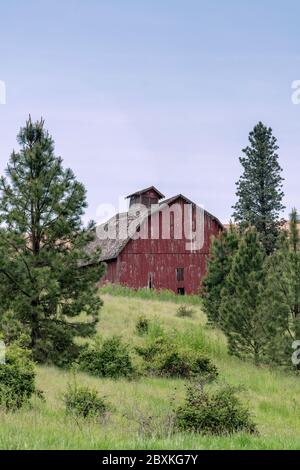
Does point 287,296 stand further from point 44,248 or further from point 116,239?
point 116,239

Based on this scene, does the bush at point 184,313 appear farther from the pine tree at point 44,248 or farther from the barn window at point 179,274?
the pine tree at point 44,248

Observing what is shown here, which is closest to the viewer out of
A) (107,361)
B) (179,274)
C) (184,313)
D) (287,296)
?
(107,361)

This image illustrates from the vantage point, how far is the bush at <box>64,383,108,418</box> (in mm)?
10617

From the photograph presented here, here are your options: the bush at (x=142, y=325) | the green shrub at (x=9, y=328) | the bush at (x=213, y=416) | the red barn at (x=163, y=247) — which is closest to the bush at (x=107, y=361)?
the green shrub at (x=9, y=328)

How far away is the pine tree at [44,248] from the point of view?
18.1m

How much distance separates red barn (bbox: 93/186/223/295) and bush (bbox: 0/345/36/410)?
34.3 m

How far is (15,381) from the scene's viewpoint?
11672 millimetres

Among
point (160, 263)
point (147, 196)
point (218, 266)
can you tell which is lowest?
point (218, 266)

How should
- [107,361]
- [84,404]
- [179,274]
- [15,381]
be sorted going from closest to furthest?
→ [84,404] < [15,381] < [107,361] < [179,274]

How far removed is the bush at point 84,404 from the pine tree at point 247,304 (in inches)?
461

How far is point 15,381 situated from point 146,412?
3091 millimetres

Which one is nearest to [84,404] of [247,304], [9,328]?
[9,328]
